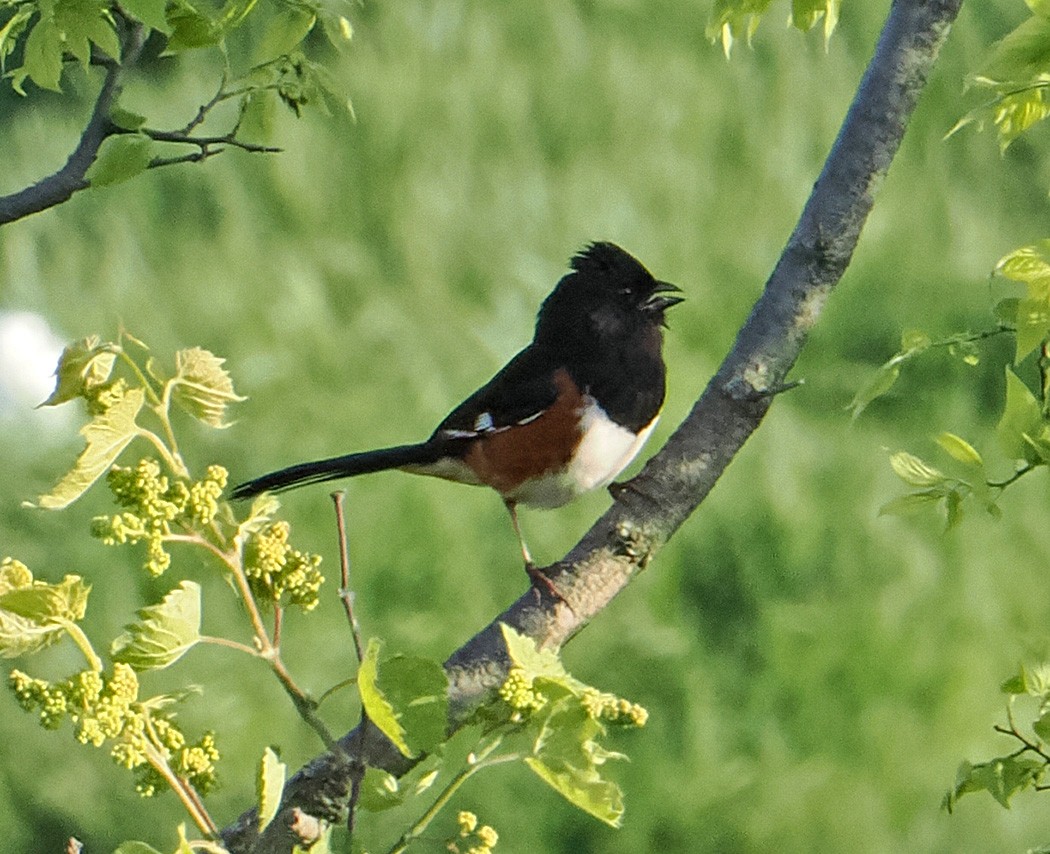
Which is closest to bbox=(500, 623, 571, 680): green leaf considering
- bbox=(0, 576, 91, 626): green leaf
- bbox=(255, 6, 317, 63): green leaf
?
bbox=(0, 576, 91, 626): green leaf

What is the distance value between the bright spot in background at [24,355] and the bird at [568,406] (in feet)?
4.93

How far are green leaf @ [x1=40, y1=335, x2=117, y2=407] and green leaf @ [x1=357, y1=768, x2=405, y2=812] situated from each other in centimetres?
35

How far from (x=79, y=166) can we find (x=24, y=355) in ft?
7.90

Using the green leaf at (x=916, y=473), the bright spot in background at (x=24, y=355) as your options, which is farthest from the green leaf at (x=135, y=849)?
the bright spot in background at (x=24, y=355)

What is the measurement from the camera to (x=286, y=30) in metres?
1.70

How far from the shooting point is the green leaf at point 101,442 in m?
1.07

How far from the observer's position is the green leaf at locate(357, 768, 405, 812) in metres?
1.05

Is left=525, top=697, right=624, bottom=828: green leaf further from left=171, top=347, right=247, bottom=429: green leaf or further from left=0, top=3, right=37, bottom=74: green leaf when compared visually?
left=0, top=3, right=37, bottom=74: green leaf

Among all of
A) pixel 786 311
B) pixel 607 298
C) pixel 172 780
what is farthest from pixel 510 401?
pixel 172 780

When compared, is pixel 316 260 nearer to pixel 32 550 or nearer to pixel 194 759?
pixel 32 550

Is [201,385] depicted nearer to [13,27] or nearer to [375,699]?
[375,699]

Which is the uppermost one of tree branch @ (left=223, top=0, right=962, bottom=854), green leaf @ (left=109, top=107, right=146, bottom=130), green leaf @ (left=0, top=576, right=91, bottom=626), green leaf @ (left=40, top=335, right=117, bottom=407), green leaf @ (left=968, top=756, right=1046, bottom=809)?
green leaf @ (left=109, top=107, right=146, bottom=130)

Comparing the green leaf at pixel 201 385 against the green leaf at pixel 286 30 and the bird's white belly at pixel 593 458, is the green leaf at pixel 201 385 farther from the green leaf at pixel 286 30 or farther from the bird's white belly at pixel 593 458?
the bird's white belly at pixel 593 458

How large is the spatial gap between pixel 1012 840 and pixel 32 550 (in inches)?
87.9
